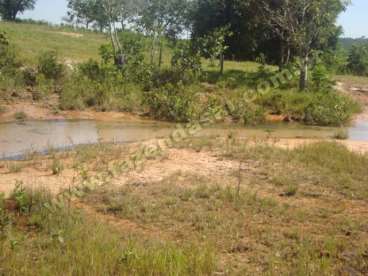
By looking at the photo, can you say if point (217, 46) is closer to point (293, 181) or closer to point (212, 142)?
point (212, 142)

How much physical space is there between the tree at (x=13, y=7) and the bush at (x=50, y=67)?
43.2 m

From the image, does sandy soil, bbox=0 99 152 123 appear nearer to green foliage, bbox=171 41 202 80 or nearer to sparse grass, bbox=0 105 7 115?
sparse grass, bbox=0 105 7 115

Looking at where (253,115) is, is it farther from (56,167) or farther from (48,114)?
(56,167)

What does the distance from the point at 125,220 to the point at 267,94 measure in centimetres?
1331

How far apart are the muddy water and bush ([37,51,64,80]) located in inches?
125

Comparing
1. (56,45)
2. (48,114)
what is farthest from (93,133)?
(56,45)

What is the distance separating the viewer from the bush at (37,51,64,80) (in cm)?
1814

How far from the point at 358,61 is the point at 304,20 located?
14.1 metres

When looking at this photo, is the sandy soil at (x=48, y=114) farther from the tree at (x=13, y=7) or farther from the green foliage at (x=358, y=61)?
the tree at (x=13, y=7)

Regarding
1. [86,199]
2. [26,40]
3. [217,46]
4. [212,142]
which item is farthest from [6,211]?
[26,40]

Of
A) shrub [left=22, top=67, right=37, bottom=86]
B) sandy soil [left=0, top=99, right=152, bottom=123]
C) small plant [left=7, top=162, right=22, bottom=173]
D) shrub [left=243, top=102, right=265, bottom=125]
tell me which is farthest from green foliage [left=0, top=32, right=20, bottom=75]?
small plant [left=7, top=162, right=22, bottom=173]

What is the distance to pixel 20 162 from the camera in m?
9.55

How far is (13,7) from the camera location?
59.7m

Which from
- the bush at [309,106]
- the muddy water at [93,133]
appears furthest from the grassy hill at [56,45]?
the bush at [309,106]
